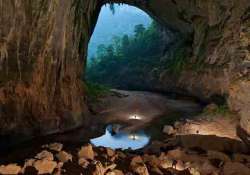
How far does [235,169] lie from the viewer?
690 cm

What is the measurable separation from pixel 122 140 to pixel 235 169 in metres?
4.05

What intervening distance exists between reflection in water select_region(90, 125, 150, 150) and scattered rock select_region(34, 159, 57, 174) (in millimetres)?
3561

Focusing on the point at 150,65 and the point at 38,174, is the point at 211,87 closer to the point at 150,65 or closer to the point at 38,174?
the point at 150,65

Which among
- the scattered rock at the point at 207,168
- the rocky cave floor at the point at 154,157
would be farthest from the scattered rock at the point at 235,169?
the scattered rock at the point at 207,168

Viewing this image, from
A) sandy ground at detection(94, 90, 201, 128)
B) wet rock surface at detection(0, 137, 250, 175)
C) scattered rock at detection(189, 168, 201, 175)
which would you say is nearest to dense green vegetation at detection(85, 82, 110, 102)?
sandy ground at detection(94, 90, 201, 128)

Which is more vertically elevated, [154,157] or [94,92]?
[94,92]

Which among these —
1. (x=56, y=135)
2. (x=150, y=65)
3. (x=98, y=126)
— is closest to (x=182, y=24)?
(x=150, y=65)

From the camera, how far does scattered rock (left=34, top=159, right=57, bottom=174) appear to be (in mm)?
5859

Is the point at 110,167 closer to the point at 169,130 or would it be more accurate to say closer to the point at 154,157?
the point at 154,157

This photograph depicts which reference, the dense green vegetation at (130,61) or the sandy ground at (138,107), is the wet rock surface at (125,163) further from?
the dense green vegetation at (130,61)

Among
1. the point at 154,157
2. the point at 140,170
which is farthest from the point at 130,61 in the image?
the point at 140,170

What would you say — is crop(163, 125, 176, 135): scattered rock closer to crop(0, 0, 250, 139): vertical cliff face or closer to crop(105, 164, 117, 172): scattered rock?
crop(0, 0, 250, 139): vertical cliff face

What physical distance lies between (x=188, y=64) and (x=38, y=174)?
13111mm

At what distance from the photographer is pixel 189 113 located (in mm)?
13273
